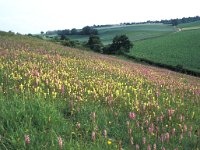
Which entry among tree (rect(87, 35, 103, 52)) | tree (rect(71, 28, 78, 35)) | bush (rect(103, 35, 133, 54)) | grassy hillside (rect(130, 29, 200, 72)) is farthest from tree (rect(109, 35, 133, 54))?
tree (rect(71, 28, 78, 35))

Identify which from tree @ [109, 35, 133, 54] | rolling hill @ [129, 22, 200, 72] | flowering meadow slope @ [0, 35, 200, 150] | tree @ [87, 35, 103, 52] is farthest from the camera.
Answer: tree @ [109, 35, 133, 54]

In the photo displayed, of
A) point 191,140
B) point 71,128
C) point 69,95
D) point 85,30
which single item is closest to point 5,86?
point 69,95

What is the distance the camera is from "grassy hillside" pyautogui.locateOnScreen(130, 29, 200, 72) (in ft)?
278

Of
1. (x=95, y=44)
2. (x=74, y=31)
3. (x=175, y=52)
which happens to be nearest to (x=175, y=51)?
(x=175, y=52)

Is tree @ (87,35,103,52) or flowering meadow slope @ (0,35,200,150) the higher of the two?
flowering meadow slope @ (0,35,200,150)

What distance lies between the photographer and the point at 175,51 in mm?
104562

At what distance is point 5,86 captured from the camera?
1055 cm

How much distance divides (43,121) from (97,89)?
170 inches

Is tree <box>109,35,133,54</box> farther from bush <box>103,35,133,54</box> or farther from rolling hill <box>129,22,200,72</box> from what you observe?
rolling hill <box>129,22,200,72</box>

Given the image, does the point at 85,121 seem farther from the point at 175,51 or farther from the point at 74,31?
the point at 74,31

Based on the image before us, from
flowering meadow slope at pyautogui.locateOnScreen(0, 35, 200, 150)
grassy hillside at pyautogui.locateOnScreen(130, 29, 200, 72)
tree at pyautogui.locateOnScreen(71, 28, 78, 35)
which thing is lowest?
grassy hillside at pyautogui.locateOnScreen(130, 29, 200, 72)

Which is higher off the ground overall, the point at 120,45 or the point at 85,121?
the point at 85,121

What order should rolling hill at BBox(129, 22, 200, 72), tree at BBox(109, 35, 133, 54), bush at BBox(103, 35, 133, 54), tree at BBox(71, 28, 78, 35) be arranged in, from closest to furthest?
rolling hill at BBox(129, 22, 200, 72) < bush at BBox(103, 35, 133, 54) < tree at BBox(109, 35, 133, 54) < tree at BBox(71, 28, 78, 35)

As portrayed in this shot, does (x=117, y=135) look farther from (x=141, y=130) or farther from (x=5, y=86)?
(x=5, y=86)
